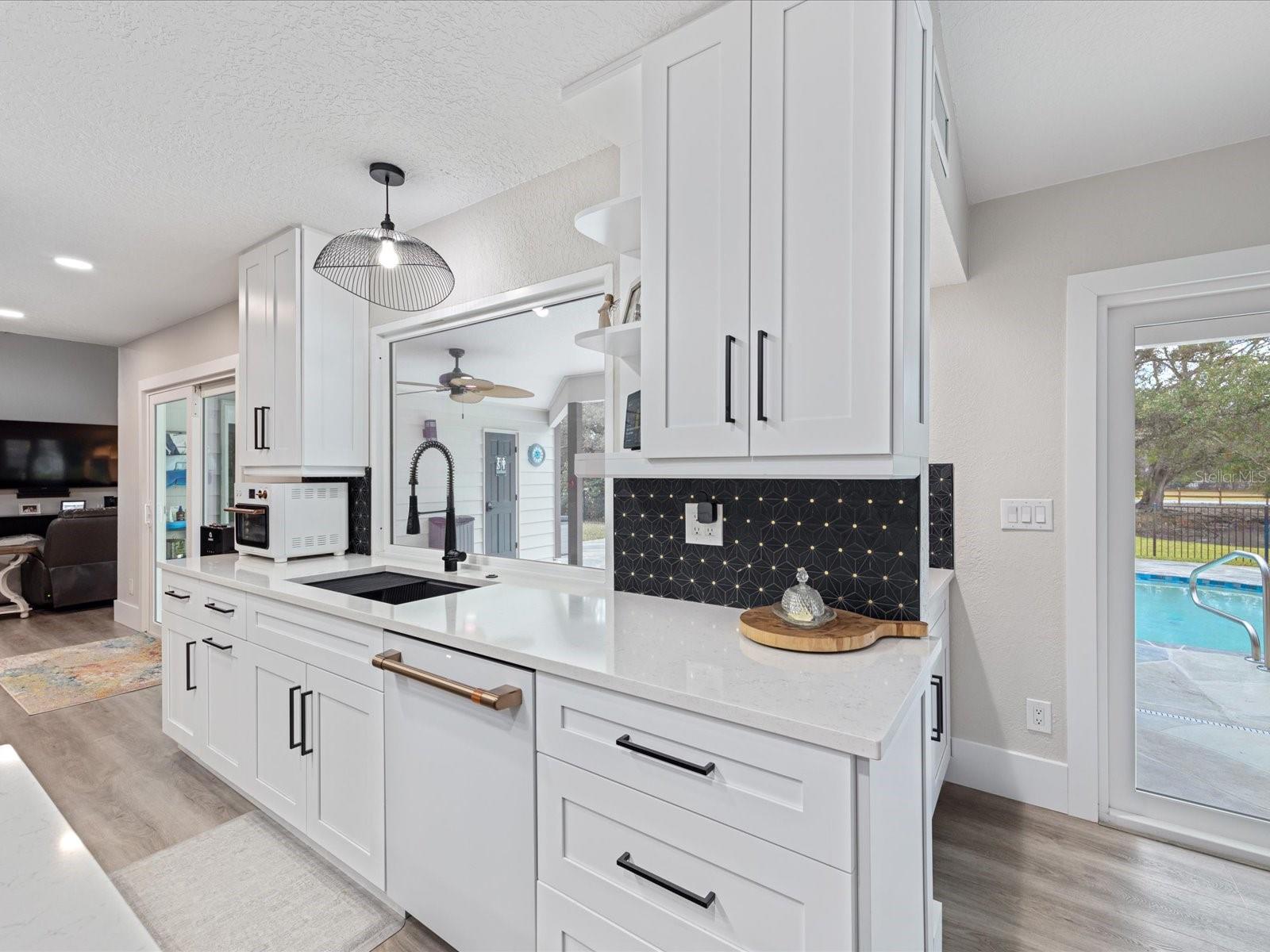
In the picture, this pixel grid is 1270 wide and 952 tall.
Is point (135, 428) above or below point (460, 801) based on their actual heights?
above

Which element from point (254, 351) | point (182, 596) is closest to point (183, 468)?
point (254, 351)

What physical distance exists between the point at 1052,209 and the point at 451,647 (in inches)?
105

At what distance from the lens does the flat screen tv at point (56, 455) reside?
568 centimetres

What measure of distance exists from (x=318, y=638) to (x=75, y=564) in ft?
18.2

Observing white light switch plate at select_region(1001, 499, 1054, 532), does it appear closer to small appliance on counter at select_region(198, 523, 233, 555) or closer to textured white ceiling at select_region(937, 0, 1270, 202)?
textured white ceiling at select_region(937, 0, 1270, 202)

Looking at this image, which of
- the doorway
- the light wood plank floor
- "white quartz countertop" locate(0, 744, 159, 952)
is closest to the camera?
"white quartz countertop" locate(0, 744, 159, 952)

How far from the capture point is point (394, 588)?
2.49 m

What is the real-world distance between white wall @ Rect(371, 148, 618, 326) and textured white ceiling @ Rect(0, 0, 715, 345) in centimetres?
6

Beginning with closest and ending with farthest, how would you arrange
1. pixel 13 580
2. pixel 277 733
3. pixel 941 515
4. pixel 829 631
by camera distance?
pixel 829 631 → pixel 277 733 → pixel 941 515 → pixel 13 580

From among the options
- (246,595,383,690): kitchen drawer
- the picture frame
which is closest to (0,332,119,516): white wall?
(246,595,383,690): kitchen drawer

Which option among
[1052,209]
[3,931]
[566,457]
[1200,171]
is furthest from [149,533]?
[1200,171]

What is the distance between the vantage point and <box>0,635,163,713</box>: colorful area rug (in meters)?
3.63

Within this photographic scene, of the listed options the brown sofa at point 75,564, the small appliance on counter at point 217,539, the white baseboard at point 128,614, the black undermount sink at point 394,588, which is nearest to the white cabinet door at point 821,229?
the black undermount sink at point 394,588

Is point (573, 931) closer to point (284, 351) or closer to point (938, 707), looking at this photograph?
point (938, 707)
